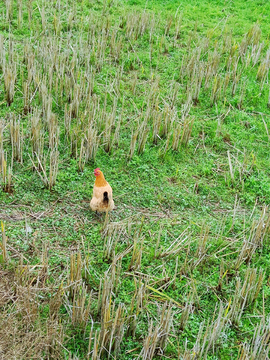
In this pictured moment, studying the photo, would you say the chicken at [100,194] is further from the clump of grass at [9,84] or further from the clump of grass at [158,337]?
the clump of grass at [9,84]

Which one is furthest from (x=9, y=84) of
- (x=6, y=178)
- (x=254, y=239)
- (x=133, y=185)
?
(x=254, y=239)

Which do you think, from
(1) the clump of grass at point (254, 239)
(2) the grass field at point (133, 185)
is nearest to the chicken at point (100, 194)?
(2) the grass field at point (133, 185)

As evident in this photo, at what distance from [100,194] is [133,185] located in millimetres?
751

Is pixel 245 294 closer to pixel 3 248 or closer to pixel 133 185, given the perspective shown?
pixel 133 185

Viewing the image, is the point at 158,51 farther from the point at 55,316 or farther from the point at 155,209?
the point at 55,316

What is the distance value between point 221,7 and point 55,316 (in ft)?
24.4

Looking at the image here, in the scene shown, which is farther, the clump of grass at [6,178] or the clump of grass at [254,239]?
the clump of grass at [6,178]

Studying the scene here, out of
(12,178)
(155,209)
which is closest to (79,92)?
(12,178)

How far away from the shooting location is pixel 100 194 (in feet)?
13.1

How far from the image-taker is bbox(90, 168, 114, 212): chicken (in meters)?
3.98

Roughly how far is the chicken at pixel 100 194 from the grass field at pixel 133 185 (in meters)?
0.15

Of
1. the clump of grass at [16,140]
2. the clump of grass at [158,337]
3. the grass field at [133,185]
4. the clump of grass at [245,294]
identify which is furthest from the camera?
the clump of grass at [16,140]

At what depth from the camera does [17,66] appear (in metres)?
5.85

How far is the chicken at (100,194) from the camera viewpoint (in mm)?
3982
